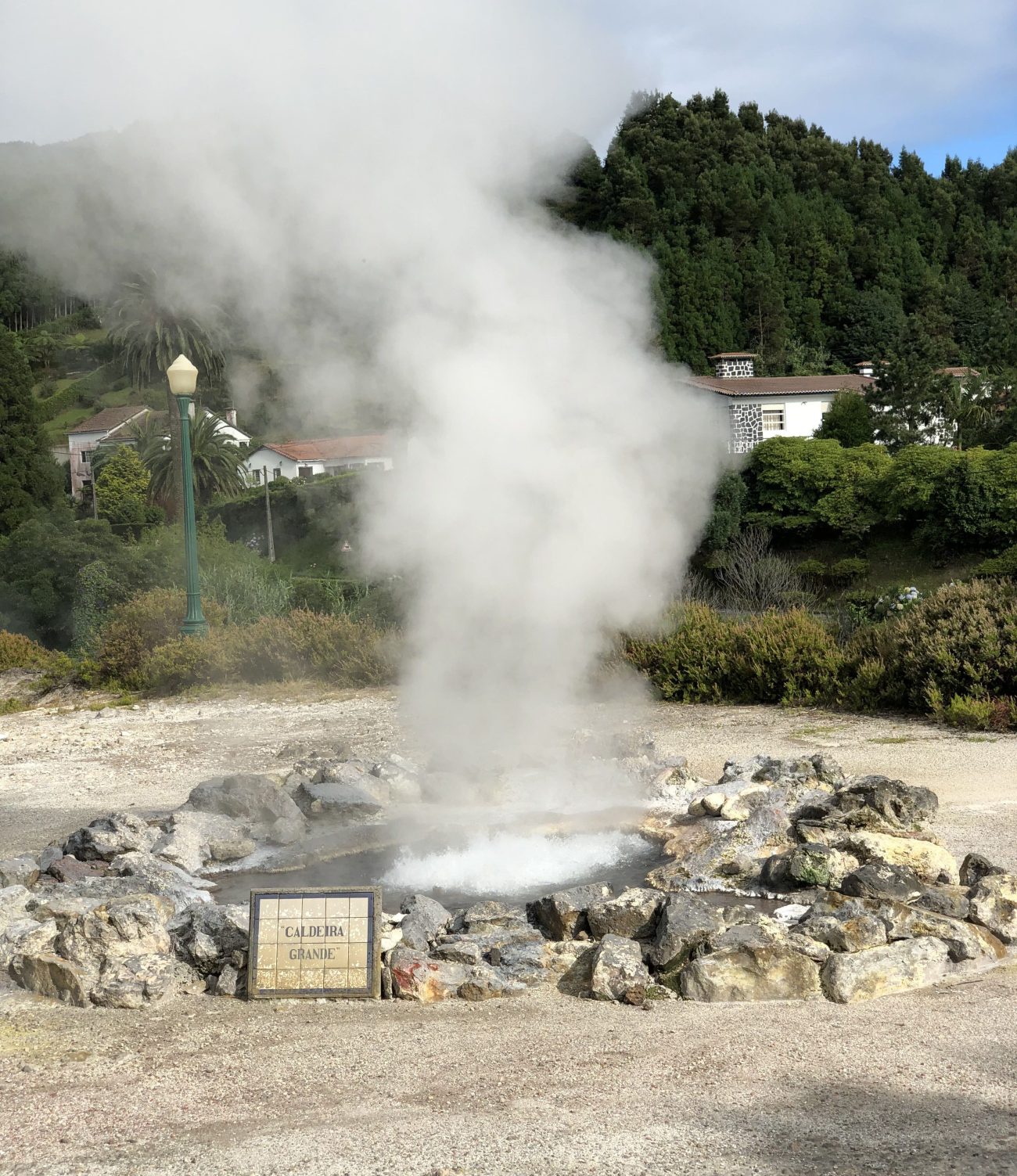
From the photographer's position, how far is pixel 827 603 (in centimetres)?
2377

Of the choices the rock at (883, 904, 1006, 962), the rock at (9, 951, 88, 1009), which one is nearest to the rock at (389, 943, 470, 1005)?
the rock at (9, 951, 88, 1009)

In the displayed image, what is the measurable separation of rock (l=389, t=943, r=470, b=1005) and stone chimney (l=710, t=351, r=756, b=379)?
10396 millimetres

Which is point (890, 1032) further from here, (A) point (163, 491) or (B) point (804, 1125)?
(A) point (163, 491)

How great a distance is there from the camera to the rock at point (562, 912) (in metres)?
6.61

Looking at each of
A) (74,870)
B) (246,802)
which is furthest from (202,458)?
(74,870)

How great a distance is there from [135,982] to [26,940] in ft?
3.33

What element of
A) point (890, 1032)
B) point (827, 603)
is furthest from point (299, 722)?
point (827, 603)

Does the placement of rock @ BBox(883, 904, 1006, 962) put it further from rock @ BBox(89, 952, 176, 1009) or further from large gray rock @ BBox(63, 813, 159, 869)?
large gray rock @ BBox(63, 813, 159, 869)

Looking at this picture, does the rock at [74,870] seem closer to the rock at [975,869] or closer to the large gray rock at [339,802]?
the large gray rock at [339,802]

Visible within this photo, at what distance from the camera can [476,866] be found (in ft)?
27.7

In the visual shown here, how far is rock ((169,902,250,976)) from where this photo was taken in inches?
241

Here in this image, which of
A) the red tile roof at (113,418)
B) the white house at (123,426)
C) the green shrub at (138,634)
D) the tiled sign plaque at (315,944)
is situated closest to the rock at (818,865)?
the tiled sign plaque at (315,944)

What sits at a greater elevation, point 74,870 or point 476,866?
point 74,870

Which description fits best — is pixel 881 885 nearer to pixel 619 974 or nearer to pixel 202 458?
pixel 619 974
